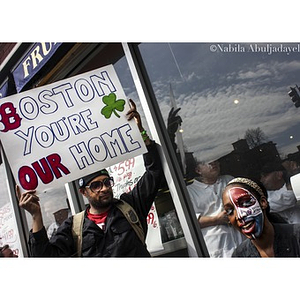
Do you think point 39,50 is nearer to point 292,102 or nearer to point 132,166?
point 132,166

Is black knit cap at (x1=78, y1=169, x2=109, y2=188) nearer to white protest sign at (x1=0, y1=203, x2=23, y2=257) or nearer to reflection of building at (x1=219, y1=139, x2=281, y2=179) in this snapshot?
reflection of building at (x1=219, y1=139, x2=281, y2=179)

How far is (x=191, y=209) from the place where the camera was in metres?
3.14

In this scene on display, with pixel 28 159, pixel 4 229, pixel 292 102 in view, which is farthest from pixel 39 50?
pixel 292 102

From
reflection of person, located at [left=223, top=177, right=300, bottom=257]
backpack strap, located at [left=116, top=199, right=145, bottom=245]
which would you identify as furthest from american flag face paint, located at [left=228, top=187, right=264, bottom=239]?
backpack strap, located at [left=116, top=199, right=145, bottom=245]

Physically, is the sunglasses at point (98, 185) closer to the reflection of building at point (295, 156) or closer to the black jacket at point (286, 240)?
the black jacket at point (286, 240)

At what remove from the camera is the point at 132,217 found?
126 inches

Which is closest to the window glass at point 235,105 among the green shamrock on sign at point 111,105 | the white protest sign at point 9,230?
the green shamrock on sign at point 111,105

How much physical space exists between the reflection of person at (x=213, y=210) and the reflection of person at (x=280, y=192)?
313 mm

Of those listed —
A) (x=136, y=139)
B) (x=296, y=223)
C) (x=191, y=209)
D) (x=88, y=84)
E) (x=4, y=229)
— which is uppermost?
(x=88, y=84)

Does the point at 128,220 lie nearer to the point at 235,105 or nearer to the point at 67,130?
the point at 67,130

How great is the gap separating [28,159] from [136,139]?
995 mm

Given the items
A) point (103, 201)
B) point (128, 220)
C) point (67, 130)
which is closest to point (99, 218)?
point (103, 201)

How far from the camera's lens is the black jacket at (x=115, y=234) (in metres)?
3.06

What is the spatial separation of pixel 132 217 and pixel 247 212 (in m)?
1.02
